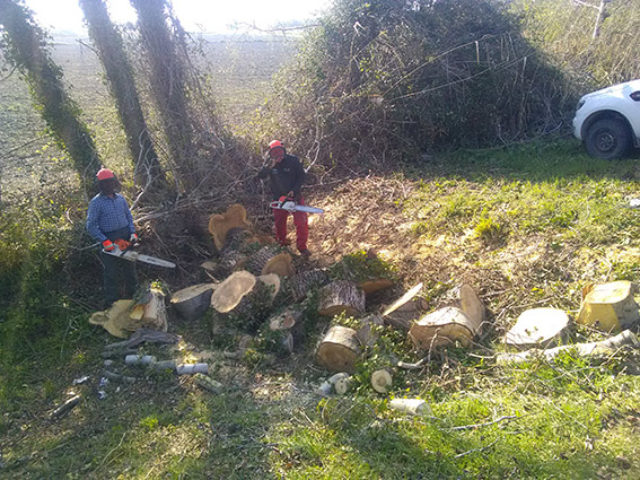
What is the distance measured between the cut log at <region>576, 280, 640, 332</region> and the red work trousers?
3.62 metres

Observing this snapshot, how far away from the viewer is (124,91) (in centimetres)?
698

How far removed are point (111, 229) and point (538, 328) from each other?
4759 millimetres

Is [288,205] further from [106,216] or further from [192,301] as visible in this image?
[106,216]

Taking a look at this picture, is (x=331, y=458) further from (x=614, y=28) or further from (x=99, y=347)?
(x=614, y=28)

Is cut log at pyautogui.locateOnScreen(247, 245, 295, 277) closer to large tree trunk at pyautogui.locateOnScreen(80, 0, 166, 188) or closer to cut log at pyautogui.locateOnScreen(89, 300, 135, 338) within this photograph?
cut log at pyautogui.locateOnScreen(89, 300, 135, 338)

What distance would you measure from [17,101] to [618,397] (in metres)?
16.4

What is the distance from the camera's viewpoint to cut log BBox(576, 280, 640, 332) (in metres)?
3.48

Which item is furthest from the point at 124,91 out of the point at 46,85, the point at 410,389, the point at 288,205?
the point at 410,389

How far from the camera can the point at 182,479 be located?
2895 mm

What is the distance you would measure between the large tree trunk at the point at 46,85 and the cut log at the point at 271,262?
3.25m

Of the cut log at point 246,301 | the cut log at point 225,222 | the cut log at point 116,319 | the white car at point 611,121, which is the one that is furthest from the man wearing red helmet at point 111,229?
the white car at point 611,121

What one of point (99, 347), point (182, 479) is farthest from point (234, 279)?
point (182, 479)

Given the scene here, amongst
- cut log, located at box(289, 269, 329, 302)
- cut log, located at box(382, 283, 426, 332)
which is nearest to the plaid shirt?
cut log, located at box(289, 269, 329, 302)

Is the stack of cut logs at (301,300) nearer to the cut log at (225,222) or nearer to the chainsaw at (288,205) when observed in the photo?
the cut log at (225,222)
